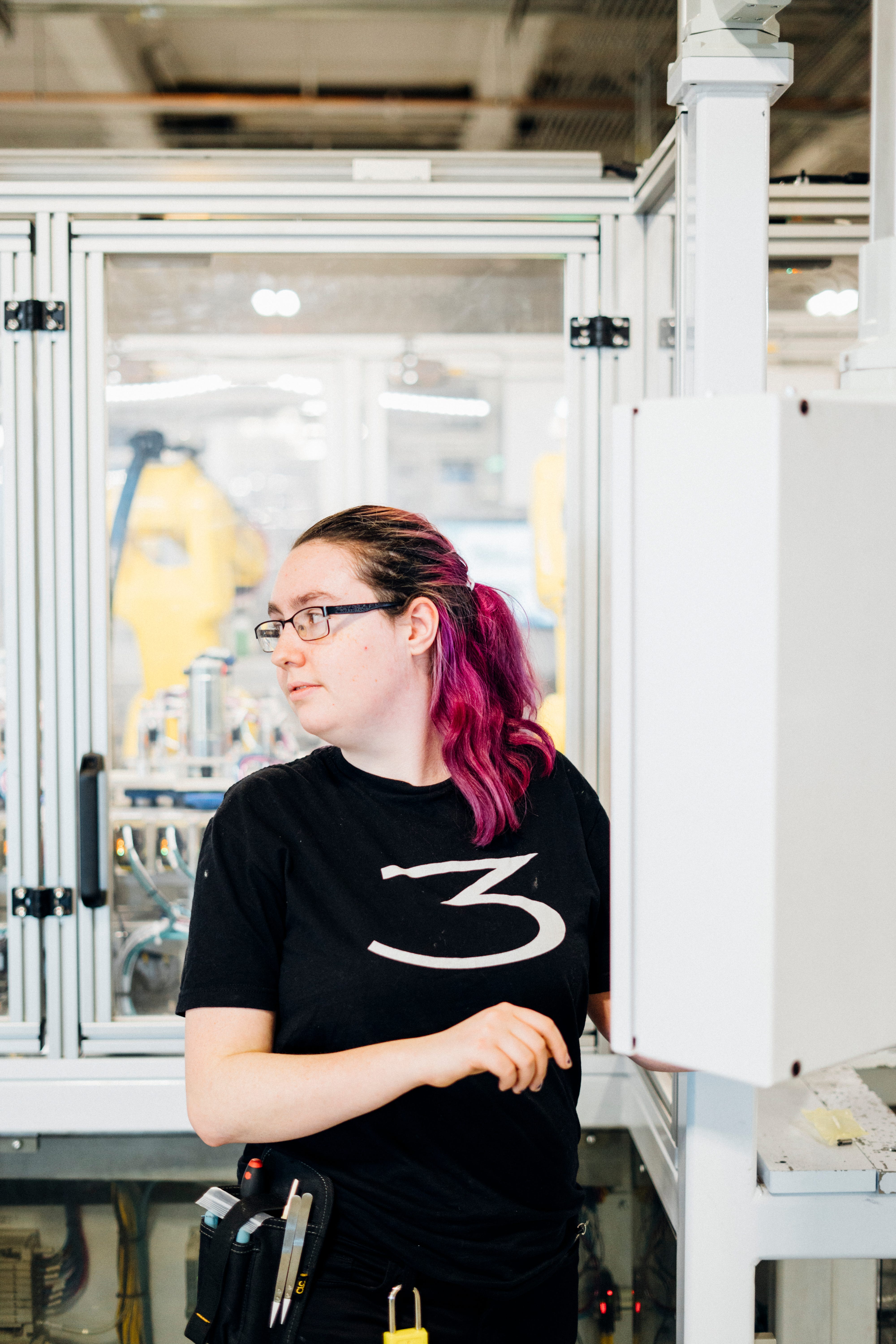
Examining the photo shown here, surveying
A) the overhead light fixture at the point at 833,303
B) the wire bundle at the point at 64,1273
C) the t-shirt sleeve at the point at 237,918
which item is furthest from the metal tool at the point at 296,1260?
the overhead light fixture at the point at 833,303

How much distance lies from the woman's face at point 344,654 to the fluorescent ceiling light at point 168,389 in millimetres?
1490

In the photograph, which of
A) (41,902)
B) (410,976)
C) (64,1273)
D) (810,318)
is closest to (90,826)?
(41,902)

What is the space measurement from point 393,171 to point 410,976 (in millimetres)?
1780

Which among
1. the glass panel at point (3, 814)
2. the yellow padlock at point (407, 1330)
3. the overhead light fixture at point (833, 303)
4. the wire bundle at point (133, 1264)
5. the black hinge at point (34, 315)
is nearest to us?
the yellow padlock at point (407, 1330)

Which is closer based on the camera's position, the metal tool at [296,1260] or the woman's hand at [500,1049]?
the woman's hand at [500,1049]

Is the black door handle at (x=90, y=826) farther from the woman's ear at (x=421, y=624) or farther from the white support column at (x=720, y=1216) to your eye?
the white support column at (x=720, y=1216)

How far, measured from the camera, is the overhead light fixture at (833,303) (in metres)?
2.53

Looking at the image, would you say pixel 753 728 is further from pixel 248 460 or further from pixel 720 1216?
pixel 248 460

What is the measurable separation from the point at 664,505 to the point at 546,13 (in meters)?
3.15

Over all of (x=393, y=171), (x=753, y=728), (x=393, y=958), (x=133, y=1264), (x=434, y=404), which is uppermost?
(x=393, y=171)

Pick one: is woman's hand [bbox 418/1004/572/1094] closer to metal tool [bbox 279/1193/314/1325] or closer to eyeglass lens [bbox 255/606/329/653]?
metal tool [bbox 279/1193/314/1325]

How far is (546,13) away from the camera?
324 centimetres

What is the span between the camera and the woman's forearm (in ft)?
3.18

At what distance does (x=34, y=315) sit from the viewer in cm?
223
